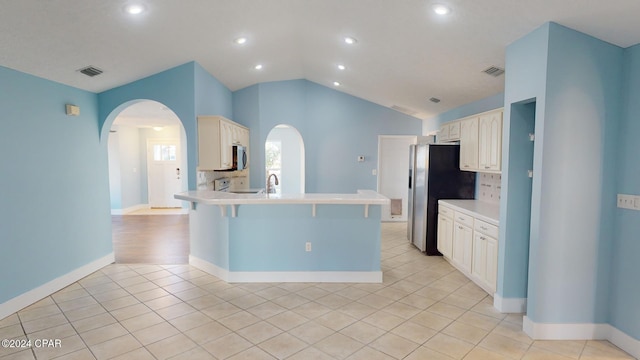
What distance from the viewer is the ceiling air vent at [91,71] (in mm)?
3678

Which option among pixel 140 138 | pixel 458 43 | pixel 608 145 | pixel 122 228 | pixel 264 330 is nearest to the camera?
pixel 608 145

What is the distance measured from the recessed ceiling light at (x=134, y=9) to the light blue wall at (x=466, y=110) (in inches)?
166

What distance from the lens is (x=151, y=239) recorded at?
20.1ft

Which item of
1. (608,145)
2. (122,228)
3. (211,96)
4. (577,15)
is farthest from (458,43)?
(122,228)

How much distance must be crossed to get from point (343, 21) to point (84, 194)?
12.6 ft

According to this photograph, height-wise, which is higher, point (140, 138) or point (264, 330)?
point (140, 138)

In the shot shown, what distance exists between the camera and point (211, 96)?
5.36 meters

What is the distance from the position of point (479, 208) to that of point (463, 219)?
252 millimetres

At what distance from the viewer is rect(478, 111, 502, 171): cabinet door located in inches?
150

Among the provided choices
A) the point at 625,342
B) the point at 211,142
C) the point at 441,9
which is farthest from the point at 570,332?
the point at 211,142

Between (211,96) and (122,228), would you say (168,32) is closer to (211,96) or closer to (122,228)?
(211,96)

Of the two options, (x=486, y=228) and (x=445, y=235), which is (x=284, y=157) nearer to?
(x=445, y=235)

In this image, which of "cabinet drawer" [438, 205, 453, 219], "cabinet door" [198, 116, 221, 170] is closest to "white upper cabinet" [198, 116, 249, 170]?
"cabinet door" [198, 116, 221, 170]

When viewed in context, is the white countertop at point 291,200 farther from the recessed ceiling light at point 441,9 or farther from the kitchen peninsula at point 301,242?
the recessed ceiling light at point 441,9
